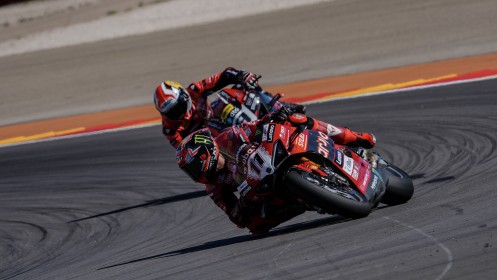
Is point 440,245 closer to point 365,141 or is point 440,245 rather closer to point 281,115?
point 281,115

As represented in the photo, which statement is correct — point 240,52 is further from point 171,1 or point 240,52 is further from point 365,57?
point 171,1

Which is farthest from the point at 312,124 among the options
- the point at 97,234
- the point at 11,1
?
the point at 11,1

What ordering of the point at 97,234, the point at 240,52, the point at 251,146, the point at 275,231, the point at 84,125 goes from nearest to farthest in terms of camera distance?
1. the point at 251,146
2. the point at 275,231
3. the point at 97,234
4. the point at 84,125
5. the point at 240,52

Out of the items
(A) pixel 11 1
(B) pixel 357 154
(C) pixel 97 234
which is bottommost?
(C) pixel 97 234

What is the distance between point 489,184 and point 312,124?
1.46 metres

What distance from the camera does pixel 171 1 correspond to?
24.7 metres

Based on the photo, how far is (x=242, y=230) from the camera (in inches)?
325

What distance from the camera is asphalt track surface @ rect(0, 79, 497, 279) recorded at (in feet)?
19.0

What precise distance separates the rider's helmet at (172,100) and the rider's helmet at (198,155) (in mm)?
2352

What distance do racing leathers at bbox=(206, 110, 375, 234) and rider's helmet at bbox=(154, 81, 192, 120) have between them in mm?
1946

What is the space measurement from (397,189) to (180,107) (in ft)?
9.70

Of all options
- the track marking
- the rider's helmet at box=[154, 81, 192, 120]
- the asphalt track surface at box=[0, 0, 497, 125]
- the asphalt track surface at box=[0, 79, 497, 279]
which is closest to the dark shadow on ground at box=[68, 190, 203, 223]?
the asphalt track surface at box=[0, 79, 497, 279]

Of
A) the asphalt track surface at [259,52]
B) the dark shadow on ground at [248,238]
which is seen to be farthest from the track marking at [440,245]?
the asphalt track surface at [259,52]

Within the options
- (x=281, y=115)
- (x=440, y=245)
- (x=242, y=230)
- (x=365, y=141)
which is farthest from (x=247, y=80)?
(x=440, y=245)
